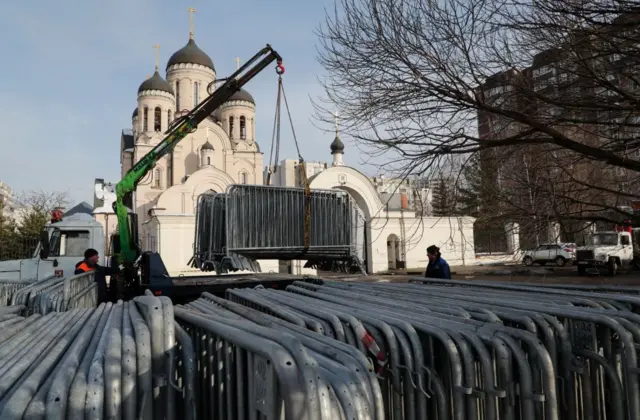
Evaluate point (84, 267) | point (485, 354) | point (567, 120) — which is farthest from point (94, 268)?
point (567, 120)

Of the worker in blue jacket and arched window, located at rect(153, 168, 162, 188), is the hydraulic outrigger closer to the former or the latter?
the worker in blue jacket

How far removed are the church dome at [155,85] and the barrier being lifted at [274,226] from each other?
29.9 m

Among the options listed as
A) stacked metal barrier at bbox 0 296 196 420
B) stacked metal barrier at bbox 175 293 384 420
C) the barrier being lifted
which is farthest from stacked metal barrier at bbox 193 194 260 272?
stacked metal barrier at bbox 175 293 384 420

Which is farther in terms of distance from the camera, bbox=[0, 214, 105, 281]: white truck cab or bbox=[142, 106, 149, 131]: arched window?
bbox=[142, 106, 149, 131]: arched window

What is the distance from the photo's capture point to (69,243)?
36.3ft

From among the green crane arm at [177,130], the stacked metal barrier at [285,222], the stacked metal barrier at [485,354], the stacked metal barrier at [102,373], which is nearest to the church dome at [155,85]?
the green crane arm at [177,130]

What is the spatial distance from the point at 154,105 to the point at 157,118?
110 centimetres

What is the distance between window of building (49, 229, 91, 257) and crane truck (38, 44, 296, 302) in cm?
20

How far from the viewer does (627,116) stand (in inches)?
223

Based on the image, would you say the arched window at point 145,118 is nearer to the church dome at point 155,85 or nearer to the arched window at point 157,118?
the arched window at point 157,118

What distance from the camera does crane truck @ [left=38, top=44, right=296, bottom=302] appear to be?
8.93 metres

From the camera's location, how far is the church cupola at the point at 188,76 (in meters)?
37.9

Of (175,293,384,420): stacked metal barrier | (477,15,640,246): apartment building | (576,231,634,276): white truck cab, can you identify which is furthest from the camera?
(576,231,634,276): white truck cab

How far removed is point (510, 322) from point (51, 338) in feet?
9.05
